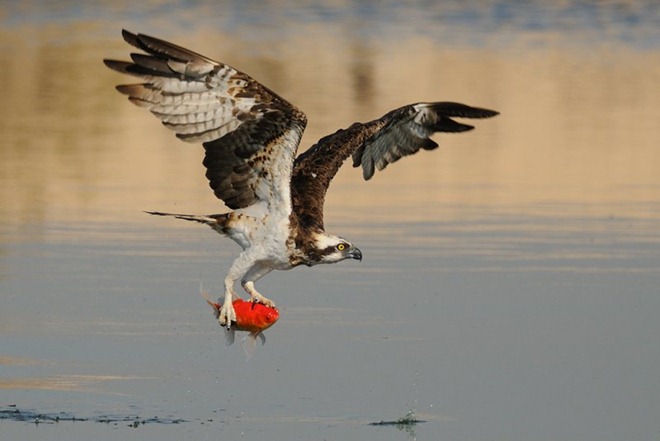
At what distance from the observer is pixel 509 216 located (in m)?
16.0

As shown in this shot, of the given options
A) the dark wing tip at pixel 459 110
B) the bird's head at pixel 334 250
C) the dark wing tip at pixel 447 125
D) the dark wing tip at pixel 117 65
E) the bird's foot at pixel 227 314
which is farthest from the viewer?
the dark wing tip at pixel 447 125

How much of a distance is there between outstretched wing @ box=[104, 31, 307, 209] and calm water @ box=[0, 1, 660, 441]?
1.39 meters

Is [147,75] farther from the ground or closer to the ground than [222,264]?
farther from the ground

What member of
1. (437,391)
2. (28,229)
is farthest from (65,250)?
(437,391)

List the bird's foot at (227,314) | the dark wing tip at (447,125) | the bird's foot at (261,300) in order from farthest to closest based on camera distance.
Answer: the dark wing tip at (447,125), the bird's foot at (261,300), the bird's foot at (227,314)

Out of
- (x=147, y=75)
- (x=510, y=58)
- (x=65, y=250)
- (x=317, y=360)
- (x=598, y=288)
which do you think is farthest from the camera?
(x=510, y=58)

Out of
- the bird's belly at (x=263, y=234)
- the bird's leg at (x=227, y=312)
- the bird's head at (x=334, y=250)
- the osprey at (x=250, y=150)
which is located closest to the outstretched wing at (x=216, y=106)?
the osprey at (x=250, y=150)

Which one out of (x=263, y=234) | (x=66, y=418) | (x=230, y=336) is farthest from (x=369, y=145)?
(x=66, y=418)

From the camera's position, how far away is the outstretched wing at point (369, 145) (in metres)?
11.7

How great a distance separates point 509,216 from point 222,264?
3.16 m

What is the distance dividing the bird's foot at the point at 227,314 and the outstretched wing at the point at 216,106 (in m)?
0.85

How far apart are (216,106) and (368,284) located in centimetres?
320

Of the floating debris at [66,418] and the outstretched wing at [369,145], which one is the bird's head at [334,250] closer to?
the outstretched wing at [369,145]

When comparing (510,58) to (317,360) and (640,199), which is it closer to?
(640,199)
